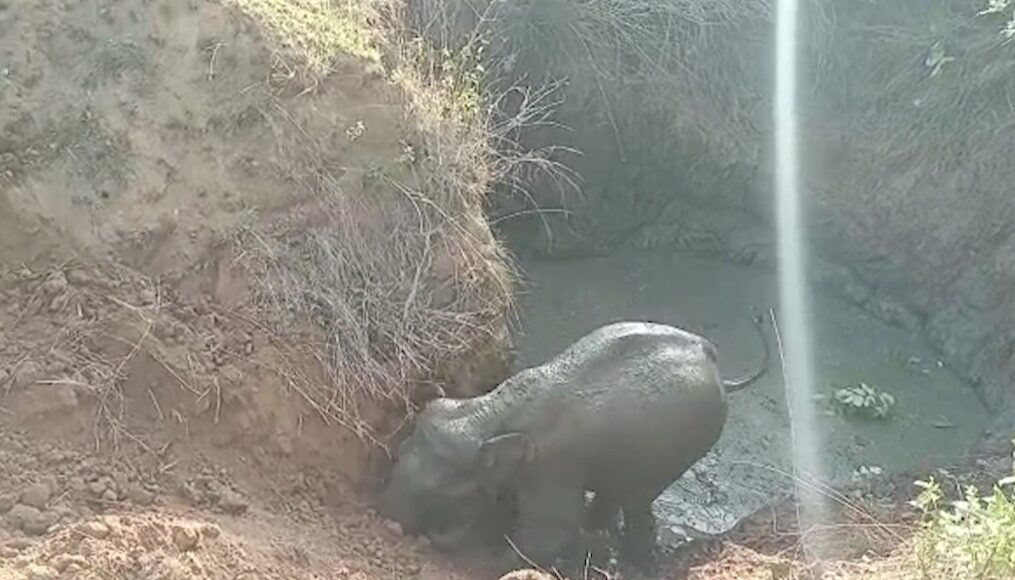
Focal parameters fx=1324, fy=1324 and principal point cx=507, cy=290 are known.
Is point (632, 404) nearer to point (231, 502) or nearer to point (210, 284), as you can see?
point (231, 502)

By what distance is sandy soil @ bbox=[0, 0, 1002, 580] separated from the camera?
4.86 meters

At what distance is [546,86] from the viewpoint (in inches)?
319

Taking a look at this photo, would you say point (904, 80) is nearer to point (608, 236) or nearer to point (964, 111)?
point (964, 111)

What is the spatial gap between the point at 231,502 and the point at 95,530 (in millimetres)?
844

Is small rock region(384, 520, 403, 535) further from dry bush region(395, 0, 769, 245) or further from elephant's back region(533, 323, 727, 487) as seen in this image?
dry bush region(395, 0, 769, 245)

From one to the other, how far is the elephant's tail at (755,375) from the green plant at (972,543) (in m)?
2.00

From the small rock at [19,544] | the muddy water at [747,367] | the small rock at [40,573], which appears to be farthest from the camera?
the muddy water at [747,367]

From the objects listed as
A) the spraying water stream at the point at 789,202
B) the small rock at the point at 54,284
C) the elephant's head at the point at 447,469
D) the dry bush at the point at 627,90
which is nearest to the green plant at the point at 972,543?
the elephant's head at the point at 447,469

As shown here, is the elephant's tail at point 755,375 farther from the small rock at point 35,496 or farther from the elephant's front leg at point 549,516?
the small rock at point 35,496

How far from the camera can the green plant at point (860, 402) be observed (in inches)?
292

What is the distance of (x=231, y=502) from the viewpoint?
5004mm

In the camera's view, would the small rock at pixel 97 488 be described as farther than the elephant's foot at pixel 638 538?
No

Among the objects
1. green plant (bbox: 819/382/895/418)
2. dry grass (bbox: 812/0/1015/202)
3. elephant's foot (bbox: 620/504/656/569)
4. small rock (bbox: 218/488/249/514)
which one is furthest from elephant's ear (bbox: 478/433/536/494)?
dry grass (bbox: 812/0/1015/202)

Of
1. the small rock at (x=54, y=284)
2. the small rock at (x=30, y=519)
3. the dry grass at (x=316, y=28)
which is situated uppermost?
the dry grass at (x=316, y=28)
